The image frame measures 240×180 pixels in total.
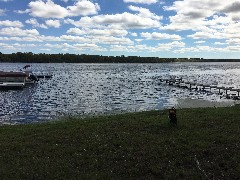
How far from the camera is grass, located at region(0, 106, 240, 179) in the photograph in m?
10.9

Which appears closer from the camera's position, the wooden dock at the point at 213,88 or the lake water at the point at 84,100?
the lake water at the point at 84,100

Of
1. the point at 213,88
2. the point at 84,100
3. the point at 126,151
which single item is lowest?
the point at 213,88

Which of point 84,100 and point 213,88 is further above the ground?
point 84,100

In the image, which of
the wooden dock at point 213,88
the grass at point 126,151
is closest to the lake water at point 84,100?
the wooden dock at point 213,88

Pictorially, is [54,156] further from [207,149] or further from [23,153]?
[207,149]

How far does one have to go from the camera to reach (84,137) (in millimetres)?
15578

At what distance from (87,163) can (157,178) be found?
109 inches

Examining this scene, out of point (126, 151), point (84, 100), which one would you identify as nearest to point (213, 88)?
point (84, 100)

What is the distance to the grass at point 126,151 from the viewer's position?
35.9ft

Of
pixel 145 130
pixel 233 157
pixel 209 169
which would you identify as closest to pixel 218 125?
pixel 145 130

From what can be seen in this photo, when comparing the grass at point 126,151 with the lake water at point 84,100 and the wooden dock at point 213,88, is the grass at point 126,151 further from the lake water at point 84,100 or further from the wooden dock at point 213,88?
the wooden dock at point 213,88

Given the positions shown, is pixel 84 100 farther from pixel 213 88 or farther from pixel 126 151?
pixel 126 151

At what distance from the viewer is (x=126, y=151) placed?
13094 mm

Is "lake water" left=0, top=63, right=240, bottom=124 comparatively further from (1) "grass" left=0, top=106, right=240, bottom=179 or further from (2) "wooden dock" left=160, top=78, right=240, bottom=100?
(1) "grass" left=0, top=106, right=240, bottom=179
